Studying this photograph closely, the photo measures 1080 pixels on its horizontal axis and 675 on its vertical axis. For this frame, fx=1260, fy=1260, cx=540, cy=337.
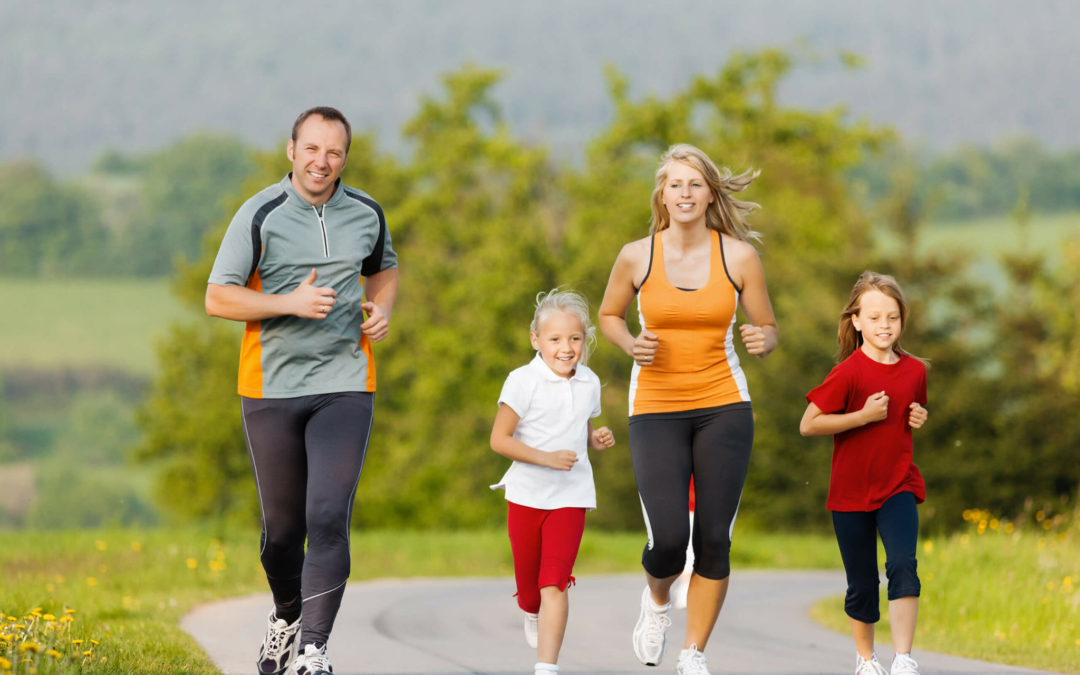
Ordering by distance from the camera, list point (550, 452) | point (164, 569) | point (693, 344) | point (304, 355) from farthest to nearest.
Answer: point (164, 569)
point (693, 344)
point (550, 452)
point (304, 355)

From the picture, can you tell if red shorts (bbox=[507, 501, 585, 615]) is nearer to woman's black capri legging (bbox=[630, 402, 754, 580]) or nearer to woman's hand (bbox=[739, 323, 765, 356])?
woman's black capri legging (bbox=[630, 402, 754, 580])

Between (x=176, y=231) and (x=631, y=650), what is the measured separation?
231ft

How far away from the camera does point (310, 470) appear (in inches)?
205

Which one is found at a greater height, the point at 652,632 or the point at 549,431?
the point at 549,431

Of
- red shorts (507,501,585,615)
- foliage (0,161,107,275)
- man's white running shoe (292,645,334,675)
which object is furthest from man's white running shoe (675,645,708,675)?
foliage (0,161,107,275)

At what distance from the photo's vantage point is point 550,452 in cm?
557

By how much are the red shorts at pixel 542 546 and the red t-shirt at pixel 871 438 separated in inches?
46.8

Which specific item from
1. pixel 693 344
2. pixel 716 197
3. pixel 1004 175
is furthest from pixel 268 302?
pixel 1004 175

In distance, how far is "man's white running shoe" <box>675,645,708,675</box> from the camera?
5703 millimetres

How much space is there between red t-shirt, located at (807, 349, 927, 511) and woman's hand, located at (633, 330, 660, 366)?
0.73 meters

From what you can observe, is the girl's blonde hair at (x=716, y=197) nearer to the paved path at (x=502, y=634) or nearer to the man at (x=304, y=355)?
the man at (x=304, y=355)

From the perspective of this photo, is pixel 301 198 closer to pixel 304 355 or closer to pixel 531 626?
pixel 304 355

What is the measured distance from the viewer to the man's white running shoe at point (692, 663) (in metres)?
5.70

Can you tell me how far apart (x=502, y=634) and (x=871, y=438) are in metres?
4.29
